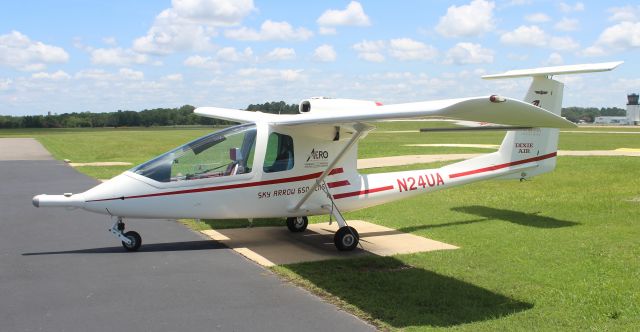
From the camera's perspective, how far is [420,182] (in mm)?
A: 10773

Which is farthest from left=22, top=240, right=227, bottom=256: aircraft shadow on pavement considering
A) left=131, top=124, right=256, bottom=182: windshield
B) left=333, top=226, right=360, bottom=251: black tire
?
left=333, top=226, right=360, bottom=251: black tire

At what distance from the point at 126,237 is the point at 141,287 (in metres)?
2.20

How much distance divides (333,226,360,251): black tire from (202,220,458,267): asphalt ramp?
99 mm

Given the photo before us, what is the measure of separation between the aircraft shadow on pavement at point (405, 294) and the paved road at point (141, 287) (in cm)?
42

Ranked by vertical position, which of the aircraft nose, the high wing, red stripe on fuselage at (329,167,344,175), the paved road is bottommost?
the paved road

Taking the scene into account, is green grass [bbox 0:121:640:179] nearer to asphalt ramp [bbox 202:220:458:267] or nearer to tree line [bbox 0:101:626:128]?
asphalt ramp [bbox 202:220:458:267]

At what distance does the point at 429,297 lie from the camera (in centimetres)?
685

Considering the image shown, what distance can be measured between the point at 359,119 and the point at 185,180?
3126 mm

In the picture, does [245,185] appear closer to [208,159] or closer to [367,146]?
[208,159]

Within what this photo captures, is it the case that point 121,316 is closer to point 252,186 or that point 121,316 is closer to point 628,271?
point 252,186

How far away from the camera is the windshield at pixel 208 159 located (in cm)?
911

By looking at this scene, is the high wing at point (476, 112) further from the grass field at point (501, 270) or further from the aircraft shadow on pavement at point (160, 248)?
the aircraft shadow on pavement at point (160, 248)

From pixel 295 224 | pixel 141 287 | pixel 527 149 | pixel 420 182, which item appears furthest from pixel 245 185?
pixel 527 149

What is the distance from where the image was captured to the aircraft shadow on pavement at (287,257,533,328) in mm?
6203
